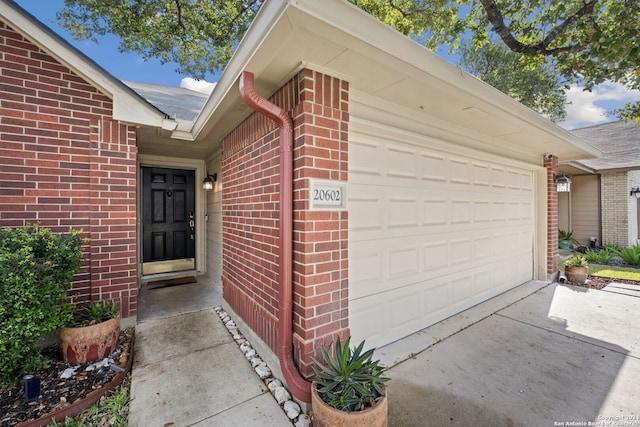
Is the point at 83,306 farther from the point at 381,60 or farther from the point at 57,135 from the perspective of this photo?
the point at 381,60

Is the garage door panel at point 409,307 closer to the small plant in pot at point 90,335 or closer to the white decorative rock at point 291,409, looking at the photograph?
the white decorative rock at point 291,409

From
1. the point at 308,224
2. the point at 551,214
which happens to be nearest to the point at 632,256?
the point at 551,214

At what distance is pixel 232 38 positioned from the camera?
7000 millimetres

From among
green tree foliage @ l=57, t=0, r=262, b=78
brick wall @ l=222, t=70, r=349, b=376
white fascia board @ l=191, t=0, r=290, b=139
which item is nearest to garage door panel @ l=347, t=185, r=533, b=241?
brick wall @ l=222, t=70, r=349, b=376

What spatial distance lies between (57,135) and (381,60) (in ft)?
10.9

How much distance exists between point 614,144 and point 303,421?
1465 cm

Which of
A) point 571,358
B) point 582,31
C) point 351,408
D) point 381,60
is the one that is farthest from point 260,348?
point 582,31

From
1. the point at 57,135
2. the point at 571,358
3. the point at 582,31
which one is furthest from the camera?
the point at 582,31

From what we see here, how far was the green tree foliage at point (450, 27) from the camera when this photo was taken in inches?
157

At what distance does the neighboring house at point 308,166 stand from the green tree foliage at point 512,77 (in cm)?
763

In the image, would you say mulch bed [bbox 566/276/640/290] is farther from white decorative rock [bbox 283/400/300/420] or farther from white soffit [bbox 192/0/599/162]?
white decorative rock [bbox 283/400/300/420]

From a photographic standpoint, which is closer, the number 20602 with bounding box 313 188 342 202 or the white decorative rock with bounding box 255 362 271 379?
the number 20602 with bounding box 313 188 342 202

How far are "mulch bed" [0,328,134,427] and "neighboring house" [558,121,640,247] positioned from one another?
1084cm

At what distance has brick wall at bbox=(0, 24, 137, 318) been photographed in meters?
2.66
